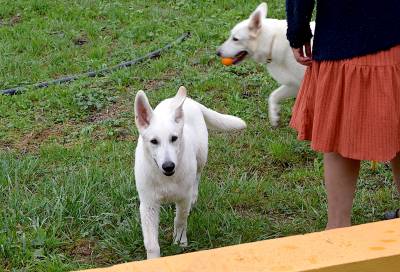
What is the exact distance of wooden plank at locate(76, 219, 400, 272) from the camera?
157 cm

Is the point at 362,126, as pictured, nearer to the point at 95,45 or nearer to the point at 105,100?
the point at 105,100

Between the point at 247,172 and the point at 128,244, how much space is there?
1194 mm

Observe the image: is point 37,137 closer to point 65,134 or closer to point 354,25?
point 65,134

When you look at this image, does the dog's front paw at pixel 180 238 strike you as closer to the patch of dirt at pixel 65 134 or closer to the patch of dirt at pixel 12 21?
the patch of dirt at pixel 65 134

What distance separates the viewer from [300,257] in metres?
1.61

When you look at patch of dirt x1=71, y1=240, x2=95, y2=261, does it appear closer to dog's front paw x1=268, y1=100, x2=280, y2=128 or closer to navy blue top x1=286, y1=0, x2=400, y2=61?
navy blue top x1=286, y1=0, x2=400, y2=61

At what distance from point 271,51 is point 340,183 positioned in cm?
271

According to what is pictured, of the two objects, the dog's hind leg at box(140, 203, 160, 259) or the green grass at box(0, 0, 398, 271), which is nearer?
the dog's hind leg at box(140, 203, 160, 259)

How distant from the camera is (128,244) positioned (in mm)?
3434

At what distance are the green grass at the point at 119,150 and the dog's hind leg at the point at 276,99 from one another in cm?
9

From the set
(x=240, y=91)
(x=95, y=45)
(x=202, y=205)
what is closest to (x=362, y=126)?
(x=202, y=205)

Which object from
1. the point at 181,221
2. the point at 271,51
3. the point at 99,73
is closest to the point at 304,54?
the point at 181,221

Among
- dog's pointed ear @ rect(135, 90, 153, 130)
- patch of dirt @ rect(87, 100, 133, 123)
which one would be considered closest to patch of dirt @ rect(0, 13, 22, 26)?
patch of dirt @ rect(87, 100, 133, 123)

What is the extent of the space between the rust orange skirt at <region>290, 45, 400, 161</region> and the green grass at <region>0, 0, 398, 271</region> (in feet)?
3.27
